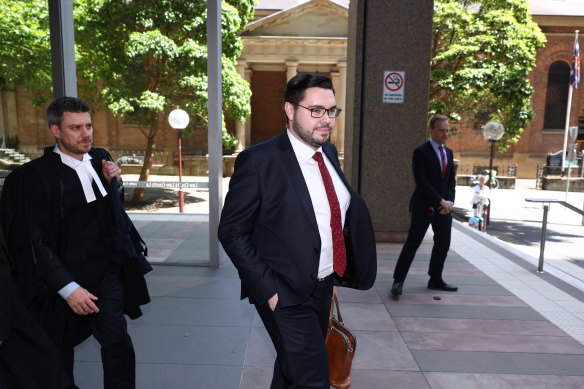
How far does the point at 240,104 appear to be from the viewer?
16.8 metres

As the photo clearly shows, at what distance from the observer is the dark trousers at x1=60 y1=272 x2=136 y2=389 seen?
2.71m

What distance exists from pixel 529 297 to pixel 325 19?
2564cm

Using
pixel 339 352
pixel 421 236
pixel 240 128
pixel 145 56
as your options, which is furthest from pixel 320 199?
pixel 240 128

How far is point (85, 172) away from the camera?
2.77 meters

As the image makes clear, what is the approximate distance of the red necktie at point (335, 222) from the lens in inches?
A: 93.7

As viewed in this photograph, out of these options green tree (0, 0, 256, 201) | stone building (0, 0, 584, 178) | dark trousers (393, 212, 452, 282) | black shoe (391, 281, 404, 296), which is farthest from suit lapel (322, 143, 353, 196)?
stone building (0, 0, 584, 178)

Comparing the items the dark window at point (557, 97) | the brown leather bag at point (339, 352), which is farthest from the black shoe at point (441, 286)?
the dark window at point (557, 97)

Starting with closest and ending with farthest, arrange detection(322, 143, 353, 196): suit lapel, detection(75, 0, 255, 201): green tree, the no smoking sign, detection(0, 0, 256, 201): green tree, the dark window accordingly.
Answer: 1. detection(322, 143, 353, 196): suit lapel
2. the no smoking sign
3. detection(0, 0, 256, 201): green tree
4. detection(75, 0, 255, 201): green tree
5. the dark window

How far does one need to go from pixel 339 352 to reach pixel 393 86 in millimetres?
6140

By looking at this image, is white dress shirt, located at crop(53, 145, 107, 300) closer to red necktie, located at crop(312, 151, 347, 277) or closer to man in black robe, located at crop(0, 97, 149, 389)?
man in black robe, located at crop(0, 97, 149, 389)

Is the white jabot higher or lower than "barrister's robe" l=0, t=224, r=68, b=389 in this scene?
higher

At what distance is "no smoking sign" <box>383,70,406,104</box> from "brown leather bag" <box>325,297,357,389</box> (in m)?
5.99

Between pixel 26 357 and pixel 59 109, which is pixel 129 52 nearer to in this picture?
pixel 59 109

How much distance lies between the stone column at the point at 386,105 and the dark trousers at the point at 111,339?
19.4 feet
